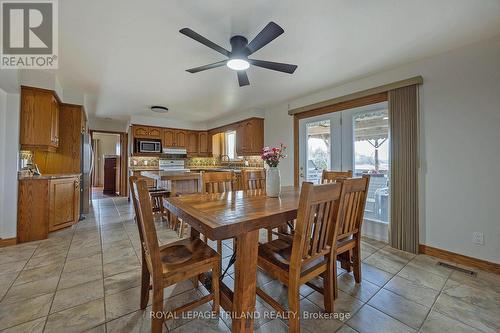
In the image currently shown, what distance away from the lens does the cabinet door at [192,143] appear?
21.4 feet

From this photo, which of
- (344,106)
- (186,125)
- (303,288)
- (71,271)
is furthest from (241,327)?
(186,125)

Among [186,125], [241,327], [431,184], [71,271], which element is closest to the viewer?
[241,327]

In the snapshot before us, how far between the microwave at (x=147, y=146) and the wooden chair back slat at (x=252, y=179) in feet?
13.1

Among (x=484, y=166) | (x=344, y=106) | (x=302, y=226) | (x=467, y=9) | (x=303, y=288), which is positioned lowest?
(x=303, y=288)

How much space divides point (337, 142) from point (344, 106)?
1.87 ft

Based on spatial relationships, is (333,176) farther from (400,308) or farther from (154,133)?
(154,133)

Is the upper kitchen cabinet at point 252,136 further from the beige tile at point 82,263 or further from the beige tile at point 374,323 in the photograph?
the beige tile at point 374,323

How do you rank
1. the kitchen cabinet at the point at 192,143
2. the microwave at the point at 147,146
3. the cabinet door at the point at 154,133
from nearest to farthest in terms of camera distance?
the microwave at the point at 147,146
the cabinet door at the point at 154,133
the kitchen cabinet at the point at 192,143

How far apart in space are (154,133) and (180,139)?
0.74 metres

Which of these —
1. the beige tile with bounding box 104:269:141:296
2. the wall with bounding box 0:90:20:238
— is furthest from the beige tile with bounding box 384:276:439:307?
the wall with bounding box 0:90:20:238

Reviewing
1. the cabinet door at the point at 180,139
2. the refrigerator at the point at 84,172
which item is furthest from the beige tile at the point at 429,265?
the cabinet door at the point at 180,139

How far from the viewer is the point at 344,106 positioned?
332cm

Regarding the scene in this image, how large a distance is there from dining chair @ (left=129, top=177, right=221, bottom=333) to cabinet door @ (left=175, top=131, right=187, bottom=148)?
511cm

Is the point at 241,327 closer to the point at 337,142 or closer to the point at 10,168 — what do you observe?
the point at 337,142
